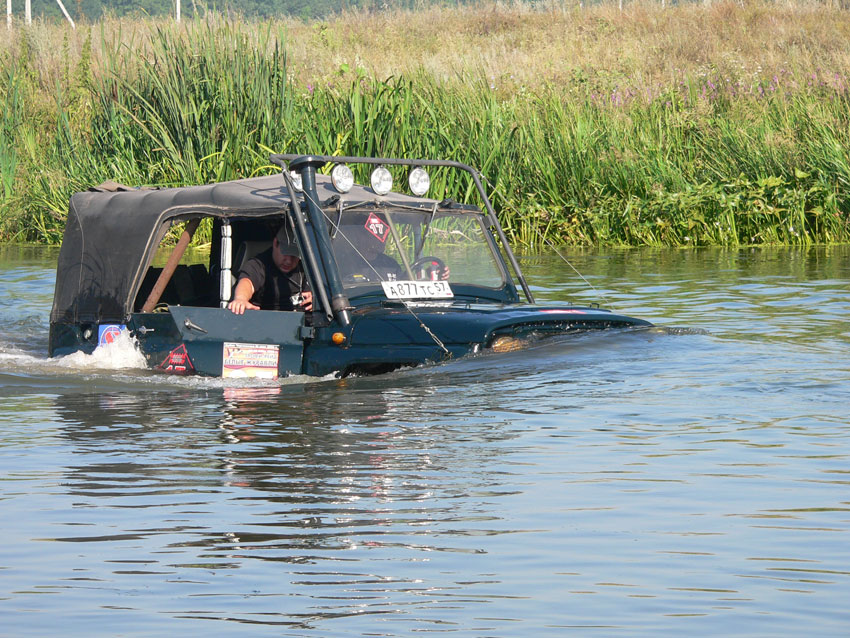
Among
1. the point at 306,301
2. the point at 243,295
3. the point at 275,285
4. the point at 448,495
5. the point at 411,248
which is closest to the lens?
the point at 448,495

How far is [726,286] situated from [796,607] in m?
10.0

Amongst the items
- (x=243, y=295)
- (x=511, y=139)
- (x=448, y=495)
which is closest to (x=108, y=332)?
(x=243, y=295)

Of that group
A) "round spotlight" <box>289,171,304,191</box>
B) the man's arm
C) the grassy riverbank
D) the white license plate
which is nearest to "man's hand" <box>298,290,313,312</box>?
the man's arm

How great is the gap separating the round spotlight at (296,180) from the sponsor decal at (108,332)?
1.47 m

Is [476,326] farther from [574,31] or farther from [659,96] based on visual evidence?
[574,31]

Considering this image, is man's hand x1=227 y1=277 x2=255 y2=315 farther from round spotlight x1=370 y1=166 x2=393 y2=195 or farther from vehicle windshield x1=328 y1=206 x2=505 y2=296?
round spotlight x1=370 y1=166 x2=393 y2=195

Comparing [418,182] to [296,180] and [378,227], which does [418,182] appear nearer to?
[378,227]

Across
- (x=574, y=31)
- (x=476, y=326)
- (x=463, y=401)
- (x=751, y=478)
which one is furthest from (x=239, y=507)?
(x=574, y=31)

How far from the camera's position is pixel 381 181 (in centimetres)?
905

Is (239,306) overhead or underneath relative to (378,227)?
underneath

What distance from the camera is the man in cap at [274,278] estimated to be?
9156 mm

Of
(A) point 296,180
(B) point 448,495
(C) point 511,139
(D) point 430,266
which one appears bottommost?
(B) point 448,495

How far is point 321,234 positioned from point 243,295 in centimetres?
71

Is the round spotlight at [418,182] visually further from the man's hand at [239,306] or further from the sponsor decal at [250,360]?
the sponsor decal at [250,360]
